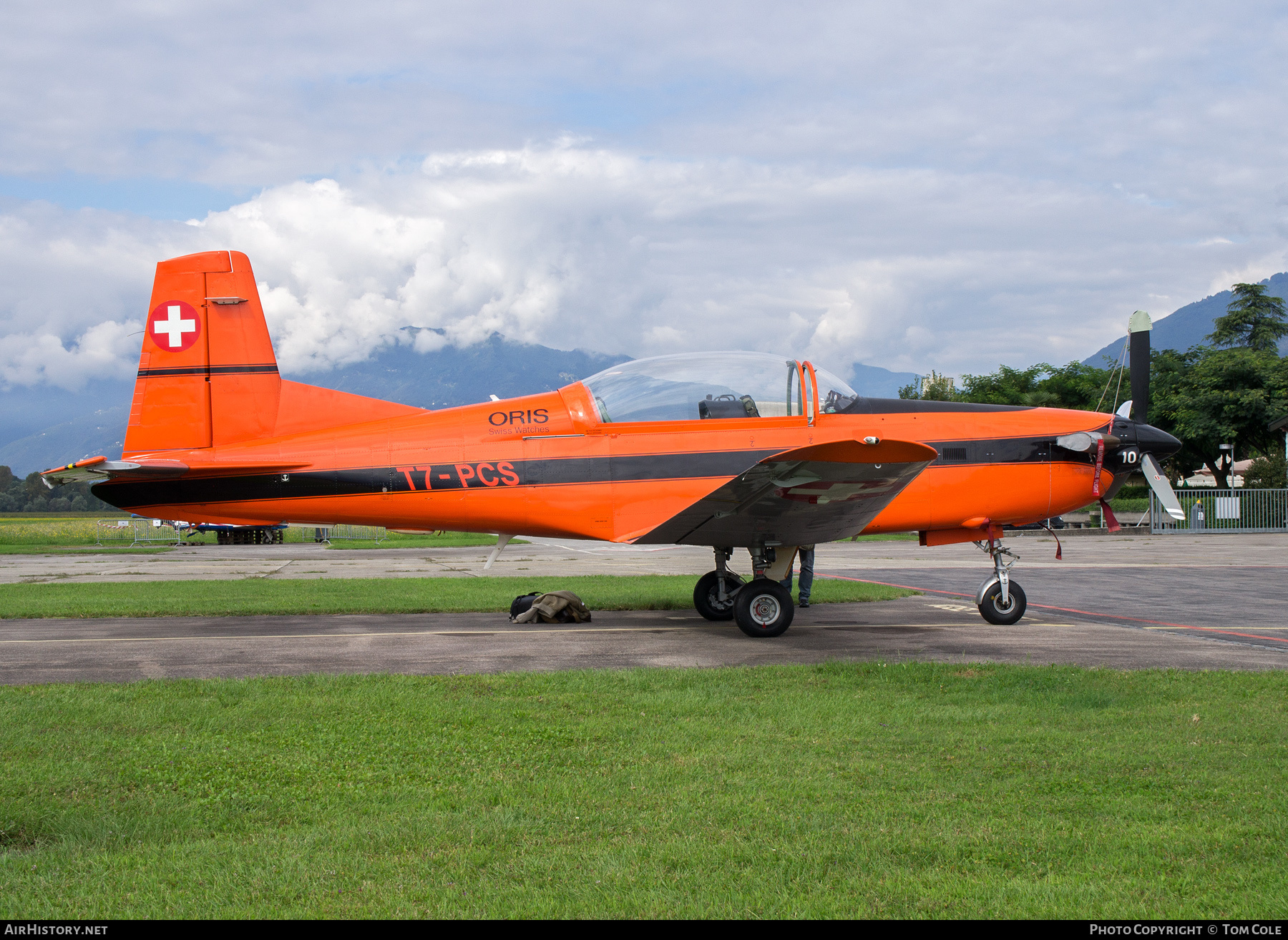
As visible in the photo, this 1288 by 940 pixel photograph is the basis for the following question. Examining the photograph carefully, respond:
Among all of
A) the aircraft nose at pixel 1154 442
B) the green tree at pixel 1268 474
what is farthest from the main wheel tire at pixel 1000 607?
the green tree at pixel 1268 474

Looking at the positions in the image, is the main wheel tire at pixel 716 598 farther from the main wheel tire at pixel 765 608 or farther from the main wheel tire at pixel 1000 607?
the main wheel tire at pixel 1000 607

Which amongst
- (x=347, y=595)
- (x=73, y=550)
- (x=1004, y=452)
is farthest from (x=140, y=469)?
(x=73, y=550)

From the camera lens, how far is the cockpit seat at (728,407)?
10023 millimetres

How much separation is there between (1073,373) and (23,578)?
6017 centimetres

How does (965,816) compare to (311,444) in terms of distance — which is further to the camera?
(311,444)

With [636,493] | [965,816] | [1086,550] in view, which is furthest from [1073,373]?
[965,816]

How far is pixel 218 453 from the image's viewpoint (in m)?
9.87

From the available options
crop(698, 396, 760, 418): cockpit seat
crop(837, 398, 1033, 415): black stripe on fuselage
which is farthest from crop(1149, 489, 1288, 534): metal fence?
crop(698, 396, 760, 418): cockpit seat

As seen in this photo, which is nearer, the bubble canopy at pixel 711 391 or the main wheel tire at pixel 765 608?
the main wheel tire at pixel 765 608

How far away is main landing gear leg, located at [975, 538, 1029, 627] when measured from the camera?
35.3ft

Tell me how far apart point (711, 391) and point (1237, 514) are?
37.9m

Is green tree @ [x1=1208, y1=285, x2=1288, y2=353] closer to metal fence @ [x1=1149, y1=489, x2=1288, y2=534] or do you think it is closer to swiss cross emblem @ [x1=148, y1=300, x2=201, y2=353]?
metal fence @ [x1=1149, y1=489, x2=1288, y2=534]

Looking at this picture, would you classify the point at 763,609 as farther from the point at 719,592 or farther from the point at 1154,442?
the point at 1154,442

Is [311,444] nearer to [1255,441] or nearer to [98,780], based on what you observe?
[98,780]
